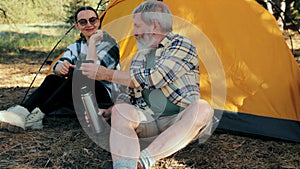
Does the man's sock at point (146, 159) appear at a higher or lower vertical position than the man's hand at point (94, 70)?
lower

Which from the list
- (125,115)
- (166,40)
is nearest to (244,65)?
(166,40)

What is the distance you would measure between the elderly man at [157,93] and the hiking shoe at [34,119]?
3.69ft

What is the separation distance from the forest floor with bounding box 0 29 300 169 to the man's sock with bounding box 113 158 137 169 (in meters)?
0.55

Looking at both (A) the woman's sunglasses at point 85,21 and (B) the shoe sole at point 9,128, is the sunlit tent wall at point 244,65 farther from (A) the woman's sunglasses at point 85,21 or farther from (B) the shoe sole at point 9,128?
(B) the shoe sole at point 9,128

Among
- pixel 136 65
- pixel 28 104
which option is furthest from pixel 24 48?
pixel 136 65

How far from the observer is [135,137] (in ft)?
8.38

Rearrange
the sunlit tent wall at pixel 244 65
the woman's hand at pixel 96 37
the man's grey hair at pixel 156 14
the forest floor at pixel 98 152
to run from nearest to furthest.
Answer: the man's grey hair at pixel 156 14, the forest floor at pixel 98 152, the woman's hand at pixel 96 37, the sunlit tent wall at pixel 244 65

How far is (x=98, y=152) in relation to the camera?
316 centimetres

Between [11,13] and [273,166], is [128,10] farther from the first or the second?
[11,13]

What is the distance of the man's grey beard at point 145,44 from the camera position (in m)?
2.72

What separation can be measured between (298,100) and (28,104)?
238 cm

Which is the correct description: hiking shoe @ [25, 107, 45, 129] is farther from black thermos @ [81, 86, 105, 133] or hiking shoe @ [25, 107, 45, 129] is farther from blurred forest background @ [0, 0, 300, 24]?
blurred forest background @ [0, 0, 300, 24]

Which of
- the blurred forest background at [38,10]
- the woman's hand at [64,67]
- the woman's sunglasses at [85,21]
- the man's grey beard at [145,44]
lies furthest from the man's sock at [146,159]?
the blurred forest background at [38,10]

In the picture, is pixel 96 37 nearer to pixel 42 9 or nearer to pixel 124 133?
pixel 124 133
